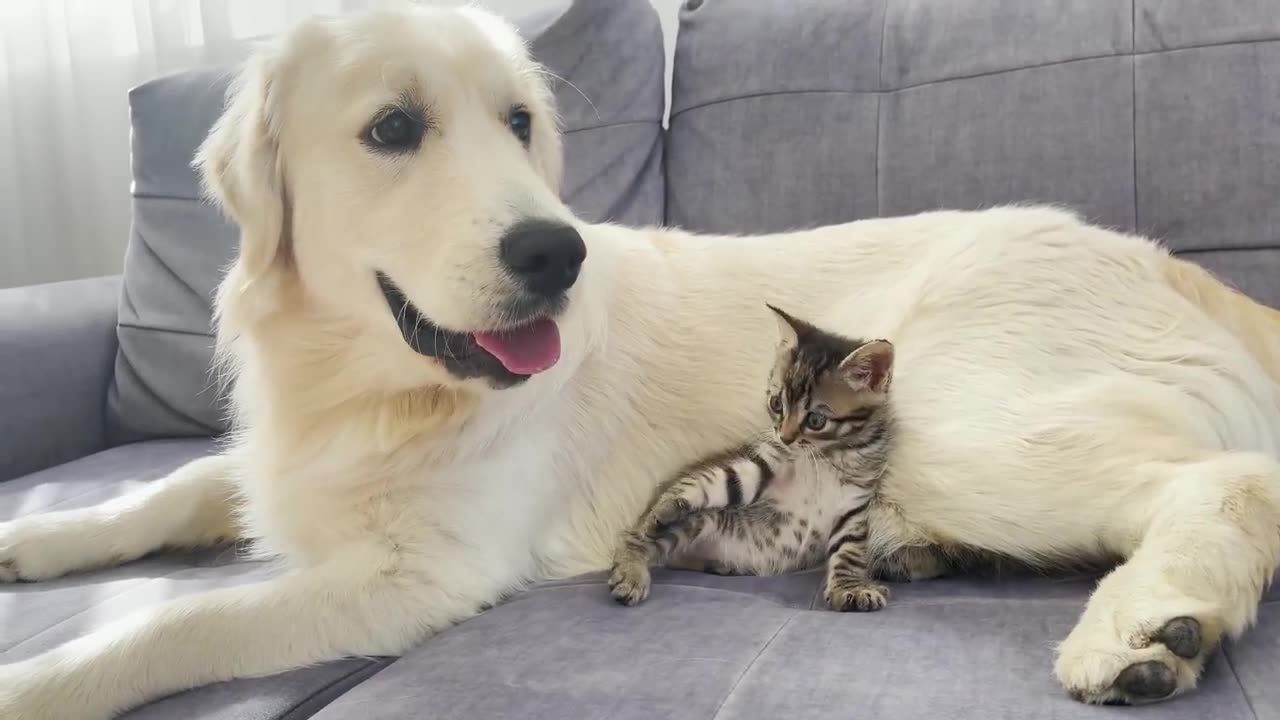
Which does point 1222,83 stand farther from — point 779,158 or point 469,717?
point 469,717

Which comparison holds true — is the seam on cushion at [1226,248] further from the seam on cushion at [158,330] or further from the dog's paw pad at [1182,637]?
the seam on cushion at [158,330]

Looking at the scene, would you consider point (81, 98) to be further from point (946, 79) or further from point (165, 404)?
point (946, 79)

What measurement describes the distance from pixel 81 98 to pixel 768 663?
3.42 meters

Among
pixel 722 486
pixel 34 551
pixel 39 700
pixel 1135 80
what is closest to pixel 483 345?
pixel 722 486

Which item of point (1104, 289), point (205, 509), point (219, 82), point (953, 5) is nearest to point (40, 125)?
point (219, 82)

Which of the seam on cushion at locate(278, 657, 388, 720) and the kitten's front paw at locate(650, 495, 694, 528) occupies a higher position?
the kitten's front paw at locate(650, 495, 694, 528)

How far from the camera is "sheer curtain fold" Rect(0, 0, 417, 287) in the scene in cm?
320

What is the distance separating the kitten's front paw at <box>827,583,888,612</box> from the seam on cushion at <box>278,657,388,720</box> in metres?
0.60

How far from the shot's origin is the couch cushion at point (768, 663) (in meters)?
0.97

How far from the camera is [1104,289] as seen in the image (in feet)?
4.99

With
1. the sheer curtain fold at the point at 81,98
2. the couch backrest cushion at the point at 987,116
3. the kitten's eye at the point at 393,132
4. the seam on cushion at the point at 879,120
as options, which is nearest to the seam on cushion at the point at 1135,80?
the couch backrest cushion at the point at 987,116

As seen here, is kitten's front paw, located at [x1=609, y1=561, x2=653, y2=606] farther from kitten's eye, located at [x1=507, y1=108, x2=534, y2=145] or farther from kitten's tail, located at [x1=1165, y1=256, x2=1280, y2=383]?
kitten's tail, located at [x1=1165, y1=256, x2=1280, y2=383]

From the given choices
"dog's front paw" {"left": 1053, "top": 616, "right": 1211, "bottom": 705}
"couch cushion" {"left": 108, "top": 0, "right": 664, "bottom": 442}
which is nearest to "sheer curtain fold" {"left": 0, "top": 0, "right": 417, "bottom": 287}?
"couch cushion" {"left": 108, "top": 0, "right": 664, "bottom": 442}

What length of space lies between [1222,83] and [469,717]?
1704 millimetres
